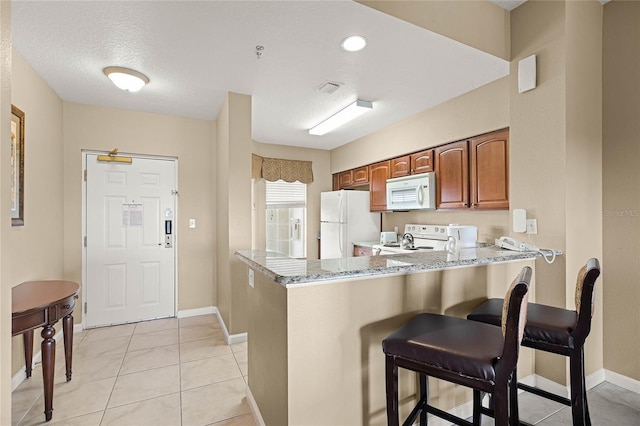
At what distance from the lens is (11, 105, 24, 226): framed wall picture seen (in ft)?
7.70

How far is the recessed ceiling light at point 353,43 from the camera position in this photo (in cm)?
222

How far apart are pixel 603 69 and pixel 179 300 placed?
462 cm

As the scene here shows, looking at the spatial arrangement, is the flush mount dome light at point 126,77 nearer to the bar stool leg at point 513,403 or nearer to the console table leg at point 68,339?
the console table leg at point 68,339

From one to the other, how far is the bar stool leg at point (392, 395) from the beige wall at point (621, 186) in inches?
80.1

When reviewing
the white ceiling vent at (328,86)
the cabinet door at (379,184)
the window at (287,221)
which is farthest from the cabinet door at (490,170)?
the window at (287,221)

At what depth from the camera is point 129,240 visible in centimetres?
374

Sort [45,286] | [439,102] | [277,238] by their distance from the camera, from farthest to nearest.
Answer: [277,238]
[439,102]
[45,286]

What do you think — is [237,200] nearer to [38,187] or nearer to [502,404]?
[38,187]

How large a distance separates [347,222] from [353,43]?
9.08 feet

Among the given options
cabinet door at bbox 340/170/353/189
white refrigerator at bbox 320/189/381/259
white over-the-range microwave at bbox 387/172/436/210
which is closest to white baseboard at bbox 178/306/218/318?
white refrigerator at bbox 320/189/381/259

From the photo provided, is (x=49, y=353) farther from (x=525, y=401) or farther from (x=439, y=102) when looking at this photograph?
(x=439, y=102)

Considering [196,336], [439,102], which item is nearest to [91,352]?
[196,336]

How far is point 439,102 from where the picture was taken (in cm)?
344

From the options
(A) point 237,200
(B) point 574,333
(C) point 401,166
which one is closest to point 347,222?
(C) point 401,166
